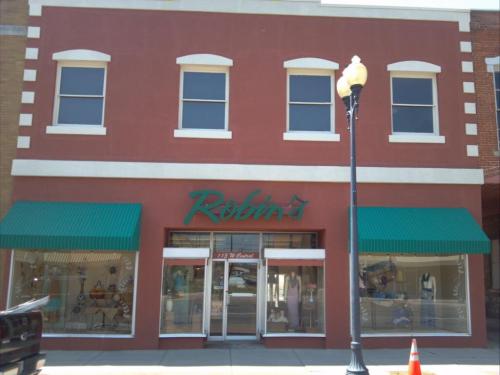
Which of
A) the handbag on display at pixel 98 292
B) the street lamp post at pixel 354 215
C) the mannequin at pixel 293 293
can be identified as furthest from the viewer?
the mannequin at pixel 293 293

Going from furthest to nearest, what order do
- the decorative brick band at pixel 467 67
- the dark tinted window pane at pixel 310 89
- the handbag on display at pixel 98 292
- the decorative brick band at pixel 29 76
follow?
the decorative brick band at pixel 467 67 < the dark tinted window pane at pixel 310 89 < the decorative brick band at pixel 29 76 < the handbag on display at pixel 98 292

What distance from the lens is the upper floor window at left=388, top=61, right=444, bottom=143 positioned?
12.9 m

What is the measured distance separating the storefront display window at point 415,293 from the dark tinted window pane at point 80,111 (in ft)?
24.5

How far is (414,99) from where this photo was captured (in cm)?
1310

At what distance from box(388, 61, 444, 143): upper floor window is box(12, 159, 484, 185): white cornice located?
1.13 m

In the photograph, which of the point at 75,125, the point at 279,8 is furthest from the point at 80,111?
the point at 279,8

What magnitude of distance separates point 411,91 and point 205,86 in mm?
5361

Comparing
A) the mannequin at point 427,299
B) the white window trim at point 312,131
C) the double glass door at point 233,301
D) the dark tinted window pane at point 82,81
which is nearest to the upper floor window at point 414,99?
the white window trim at point 312,131

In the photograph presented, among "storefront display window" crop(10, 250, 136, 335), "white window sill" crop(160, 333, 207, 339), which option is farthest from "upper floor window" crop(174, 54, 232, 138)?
"white window sill" crop(160, 333, 207, 339)

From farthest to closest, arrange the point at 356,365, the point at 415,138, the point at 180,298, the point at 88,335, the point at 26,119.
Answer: the point at 415,138
the point at 26,119
the point at 180,298
the point at 88,335
the point at 356,365

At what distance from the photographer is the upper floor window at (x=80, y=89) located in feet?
40.9

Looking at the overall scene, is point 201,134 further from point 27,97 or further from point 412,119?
point 412,119

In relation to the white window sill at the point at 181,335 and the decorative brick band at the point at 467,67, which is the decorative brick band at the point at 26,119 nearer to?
the white window sill at the point at 181,335

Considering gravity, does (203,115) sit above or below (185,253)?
above
